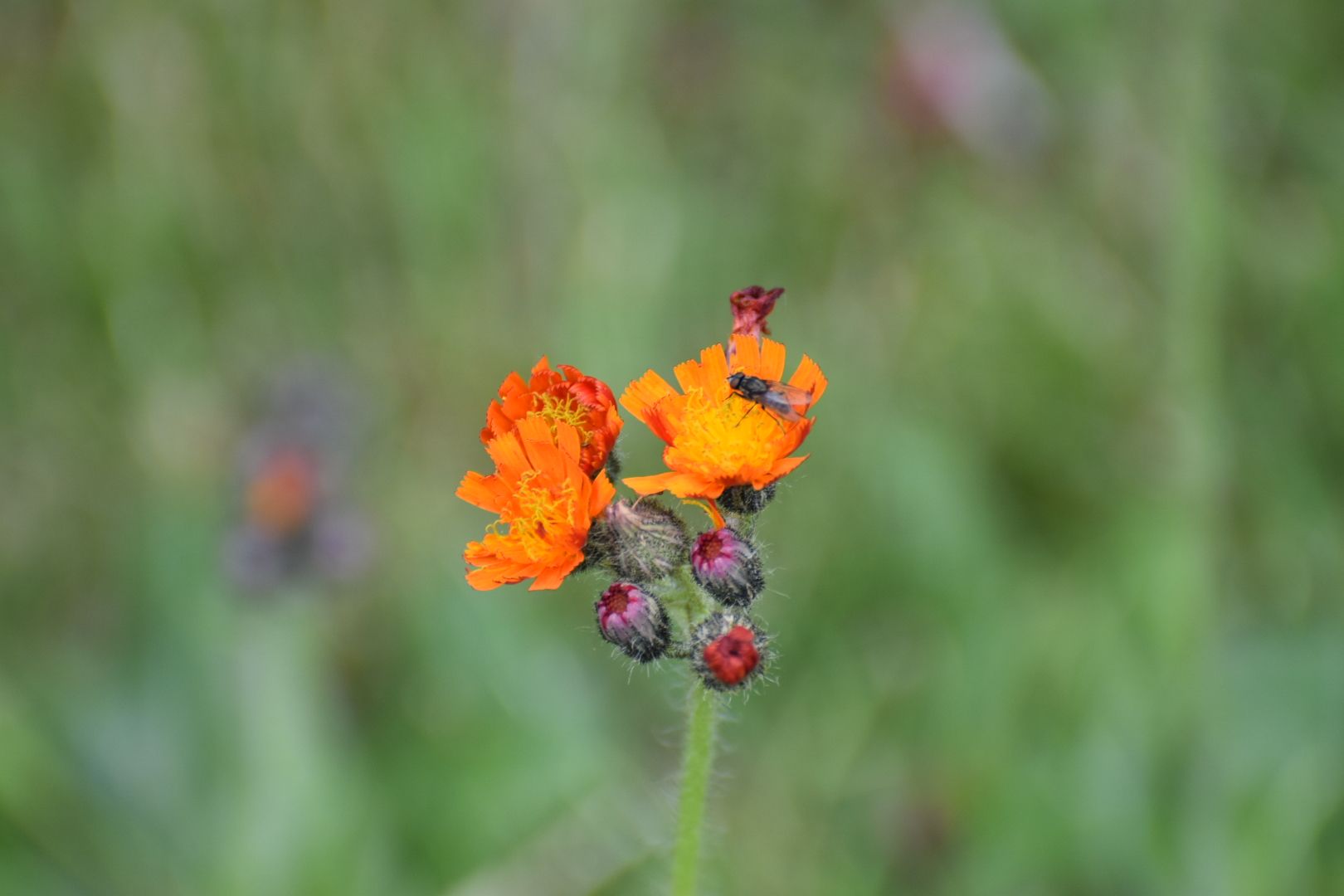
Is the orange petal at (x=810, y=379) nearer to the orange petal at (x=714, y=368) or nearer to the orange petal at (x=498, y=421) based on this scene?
the orange petal at (x=714, y=368)

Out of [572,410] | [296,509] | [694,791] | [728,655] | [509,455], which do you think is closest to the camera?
[728,655]

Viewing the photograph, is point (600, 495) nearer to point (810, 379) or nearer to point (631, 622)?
point (631, 622)

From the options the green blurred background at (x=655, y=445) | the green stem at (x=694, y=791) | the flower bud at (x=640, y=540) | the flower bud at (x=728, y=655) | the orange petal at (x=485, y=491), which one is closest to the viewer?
the flower bud at (x=728, y=655)

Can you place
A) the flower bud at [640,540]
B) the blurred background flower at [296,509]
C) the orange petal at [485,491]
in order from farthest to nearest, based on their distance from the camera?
the blurred background flower at [296,509] < the orange petal at [485,491] < the flower bud at [640,540]

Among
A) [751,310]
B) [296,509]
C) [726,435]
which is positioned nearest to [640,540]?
[726,435]

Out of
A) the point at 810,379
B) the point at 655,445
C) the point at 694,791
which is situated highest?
the point at 655,445

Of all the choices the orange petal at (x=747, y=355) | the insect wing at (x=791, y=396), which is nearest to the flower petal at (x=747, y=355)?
the orange petal at (x=747, y=355)

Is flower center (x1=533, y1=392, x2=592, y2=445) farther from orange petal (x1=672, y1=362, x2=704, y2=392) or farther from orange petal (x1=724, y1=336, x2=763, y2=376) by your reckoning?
orange petal (x1=724, y1=336, x2=763, y2=376)

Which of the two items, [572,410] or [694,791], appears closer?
[694,791]
